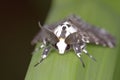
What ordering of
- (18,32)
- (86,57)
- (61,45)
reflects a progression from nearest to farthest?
1. (86,57)
2. (61,45)
3. (18,32)

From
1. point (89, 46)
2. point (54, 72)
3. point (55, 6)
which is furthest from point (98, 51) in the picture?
point (55, 6)

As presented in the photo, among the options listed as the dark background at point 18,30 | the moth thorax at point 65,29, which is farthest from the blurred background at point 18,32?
the moth thorax at point 65,29

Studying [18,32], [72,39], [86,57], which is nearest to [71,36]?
[72,39]

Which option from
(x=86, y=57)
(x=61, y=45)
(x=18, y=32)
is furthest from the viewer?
(x=18, y=32)

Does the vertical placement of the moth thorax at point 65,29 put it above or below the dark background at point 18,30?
above

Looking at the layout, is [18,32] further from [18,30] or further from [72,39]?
[72,39]

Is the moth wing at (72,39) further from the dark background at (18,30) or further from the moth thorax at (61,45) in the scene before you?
the dark background at (18,30)

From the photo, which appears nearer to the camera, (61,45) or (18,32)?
(61,45)
